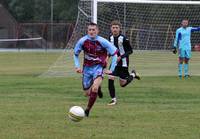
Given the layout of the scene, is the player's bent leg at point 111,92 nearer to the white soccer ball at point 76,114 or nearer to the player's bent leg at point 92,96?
the player's bent leg at point 92,96

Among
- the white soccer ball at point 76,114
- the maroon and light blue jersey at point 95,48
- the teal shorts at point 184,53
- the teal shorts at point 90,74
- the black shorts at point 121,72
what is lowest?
the teal shorts at point 184,53

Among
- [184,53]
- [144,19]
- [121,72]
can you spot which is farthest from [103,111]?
[144,19]

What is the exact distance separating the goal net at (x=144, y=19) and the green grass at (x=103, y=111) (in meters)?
3.74

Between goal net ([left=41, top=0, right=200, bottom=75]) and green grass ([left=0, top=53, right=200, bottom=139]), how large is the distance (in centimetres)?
374

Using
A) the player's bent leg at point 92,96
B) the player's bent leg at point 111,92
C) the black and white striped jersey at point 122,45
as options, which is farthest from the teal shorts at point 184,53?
the player's bent leg at point 92,96

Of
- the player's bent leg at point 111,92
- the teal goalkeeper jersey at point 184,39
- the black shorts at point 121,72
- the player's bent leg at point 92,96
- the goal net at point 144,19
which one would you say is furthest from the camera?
the goal net at point 144,19

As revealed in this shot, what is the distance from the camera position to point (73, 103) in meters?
13.4

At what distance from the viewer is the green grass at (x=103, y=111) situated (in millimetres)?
9366

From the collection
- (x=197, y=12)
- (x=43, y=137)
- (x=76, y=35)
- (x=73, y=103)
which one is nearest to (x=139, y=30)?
(x=197, y=12)

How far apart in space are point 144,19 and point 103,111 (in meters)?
18.5

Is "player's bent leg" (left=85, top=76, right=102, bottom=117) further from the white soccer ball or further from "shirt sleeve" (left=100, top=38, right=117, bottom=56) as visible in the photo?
the white soccer ball

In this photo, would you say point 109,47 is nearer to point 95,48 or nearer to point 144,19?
point 95,48

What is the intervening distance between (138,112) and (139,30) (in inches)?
801

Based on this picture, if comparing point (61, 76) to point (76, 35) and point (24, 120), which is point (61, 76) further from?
point (24, 120)
